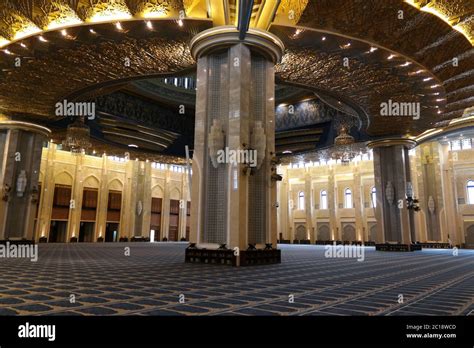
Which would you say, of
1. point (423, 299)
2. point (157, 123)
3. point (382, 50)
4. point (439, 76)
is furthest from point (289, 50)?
point (157, 123)

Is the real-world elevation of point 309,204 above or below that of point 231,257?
above

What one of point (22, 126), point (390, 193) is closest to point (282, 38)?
point (390, 193)

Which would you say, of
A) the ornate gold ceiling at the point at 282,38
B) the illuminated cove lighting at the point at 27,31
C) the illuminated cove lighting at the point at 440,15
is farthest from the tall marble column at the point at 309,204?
the illuminated cove lighting at the point at 27,31

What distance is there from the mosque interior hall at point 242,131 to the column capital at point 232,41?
0.10 feet

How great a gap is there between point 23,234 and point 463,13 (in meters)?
16.1

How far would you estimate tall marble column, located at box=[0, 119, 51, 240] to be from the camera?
45.2ft

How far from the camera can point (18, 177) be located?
14.0m

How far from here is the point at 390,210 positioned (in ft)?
52.5

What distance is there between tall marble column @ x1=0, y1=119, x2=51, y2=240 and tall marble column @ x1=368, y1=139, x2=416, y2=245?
14.9 metres

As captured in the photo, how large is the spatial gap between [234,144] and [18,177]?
10877 mm

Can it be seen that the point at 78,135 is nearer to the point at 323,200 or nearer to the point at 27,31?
the point at 27,31

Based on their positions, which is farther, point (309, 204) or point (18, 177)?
point (309, 204)

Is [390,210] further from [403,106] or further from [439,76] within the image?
[439,76]

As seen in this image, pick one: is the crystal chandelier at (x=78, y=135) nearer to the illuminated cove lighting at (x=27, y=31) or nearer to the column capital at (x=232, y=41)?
the illuminated cove lighting at (x=27, y=31)
